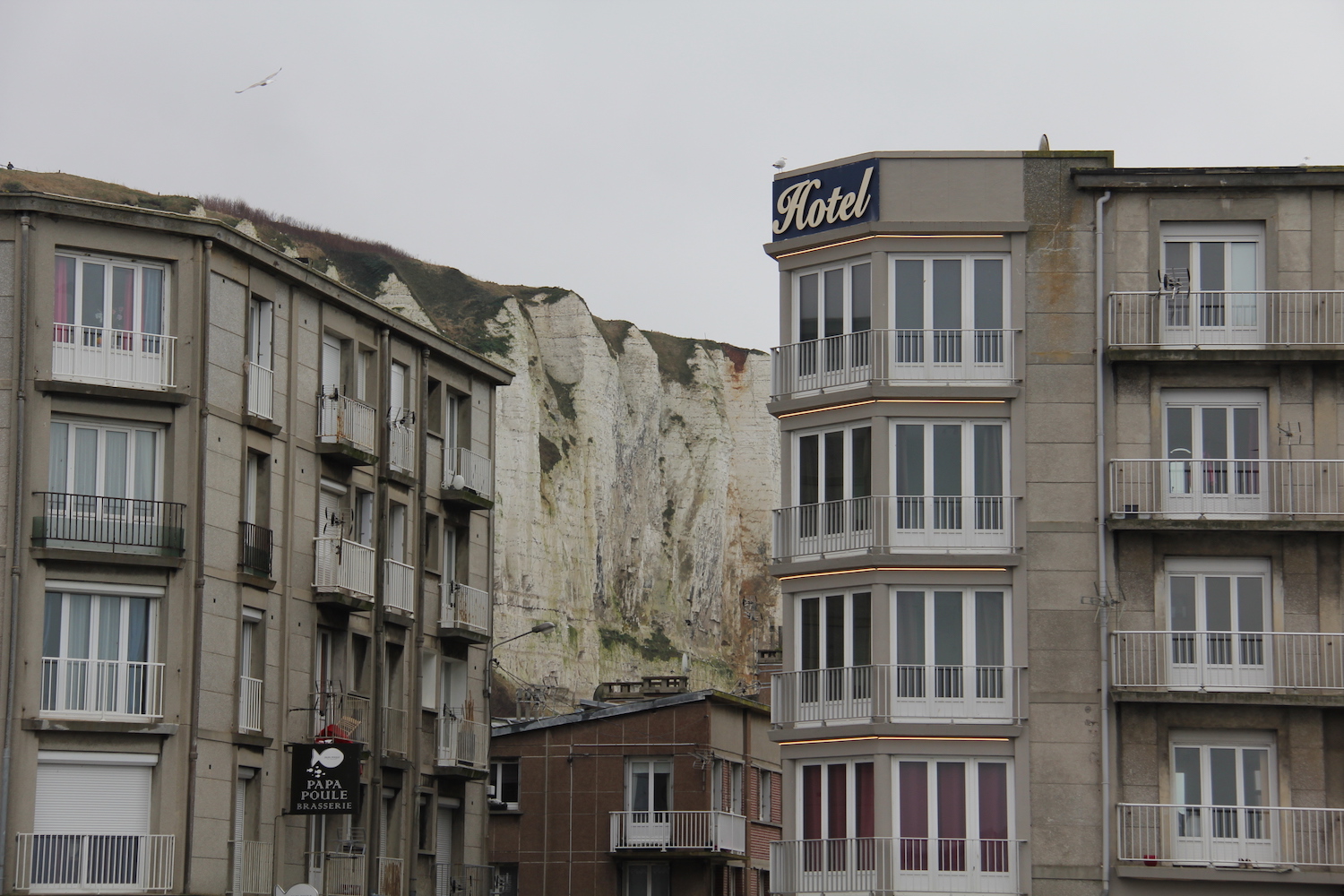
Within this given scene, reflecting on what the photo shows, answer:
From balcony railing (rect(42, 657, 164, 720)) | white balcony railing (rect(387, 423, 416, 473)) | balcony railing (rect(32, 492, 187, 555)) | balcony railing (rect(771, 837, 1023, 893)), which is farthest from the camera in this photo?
white balcony railing (rect(387, 423, 416, 473))

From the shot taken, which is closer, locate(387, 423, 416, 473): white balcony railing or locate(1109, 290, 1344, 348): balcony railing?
locate(1109, 290, 1344, 348): balcony railing

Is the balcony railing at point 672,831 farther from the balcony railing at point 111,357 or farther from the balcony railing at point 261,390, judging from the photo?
the balcony railing at point 111,357

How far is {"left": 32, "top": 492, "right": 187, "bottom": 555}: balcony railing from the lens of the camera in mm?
43125

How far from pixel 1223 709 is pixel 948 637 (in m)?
5.53

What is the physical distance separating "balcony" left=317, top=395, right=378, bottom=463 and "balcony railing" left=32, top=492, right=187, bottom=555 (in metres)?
6.72

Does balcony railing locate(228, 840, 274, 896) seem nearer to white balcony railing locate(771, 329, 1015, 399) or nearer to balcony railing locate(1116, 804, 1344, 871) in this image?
white balcony railing locate(771, 329, 1015, 399)

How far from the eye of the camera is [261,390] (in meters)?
47.8

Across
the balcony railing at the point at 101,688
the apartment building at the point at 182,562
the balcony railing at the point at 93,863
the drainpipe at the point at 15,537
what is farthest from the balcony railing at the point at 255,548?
the balcony railing at the point at 93,863

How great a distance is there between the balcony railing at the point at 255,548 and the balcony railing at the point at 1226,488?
722 inches

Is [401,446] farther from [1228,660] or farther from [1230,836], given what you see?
[1230,836]

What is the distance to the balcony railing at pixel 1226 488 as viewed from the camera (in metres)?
42.4

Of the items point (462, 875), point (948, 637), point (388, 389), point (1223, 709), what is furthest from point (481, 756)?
point (1223, 709)

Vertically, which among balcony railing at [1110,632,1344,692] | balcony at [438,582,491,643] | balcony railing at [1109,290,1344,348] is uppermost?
balcony railing at [1109,290,1344,348]

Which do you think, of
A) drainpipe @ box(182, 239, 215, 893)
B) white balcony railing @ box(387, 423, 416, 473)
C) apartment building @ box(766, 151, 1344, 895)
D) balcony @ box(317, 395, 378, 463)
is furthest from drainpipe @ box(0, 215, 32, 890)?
apartment building @ box(766, 151, 1344, 895)
